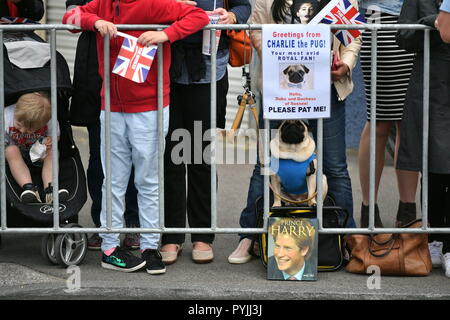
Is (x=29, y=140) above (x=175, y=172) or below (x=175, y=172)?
above

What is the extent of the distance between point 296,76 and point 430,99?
0.81m

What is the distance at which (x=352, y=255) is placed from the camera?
593cm

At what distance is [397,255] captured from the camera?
5.79m

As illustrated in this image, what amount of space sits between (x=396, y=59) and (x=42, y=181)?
7.99ft

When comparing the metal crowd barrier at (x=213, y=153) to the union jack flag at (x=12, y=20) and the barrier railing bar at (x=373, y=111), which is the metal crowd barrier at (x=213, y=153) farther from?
the union jack flag at (x=12, y=20)

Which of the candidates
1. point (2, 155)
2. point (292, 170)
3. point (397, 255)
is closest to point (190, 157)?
point (292, 170)

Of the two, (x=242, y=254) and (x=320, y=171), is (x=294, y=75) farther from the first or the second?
(x=242, y=254)

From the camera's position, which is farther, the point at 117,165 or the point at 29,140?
the point at 29,140

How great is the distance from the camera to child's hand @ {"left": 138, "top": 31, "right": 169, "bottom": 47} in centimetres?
553

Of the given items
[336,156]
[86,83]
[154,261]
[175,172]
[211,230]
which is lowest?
[154,261]

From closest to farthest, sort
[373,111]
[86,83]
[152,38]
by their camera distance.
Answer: [152,38] < [373,111] < [86,83]

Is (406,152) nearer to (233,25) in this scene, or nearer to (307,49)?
(307,49)

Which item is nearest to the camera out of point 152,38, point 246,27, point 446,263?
point 152,38

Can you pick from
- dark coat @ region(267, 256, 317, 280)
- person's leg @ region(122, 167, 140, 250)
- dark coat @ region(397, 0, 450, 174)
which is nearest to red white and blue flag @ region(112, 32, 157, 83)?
person's leg @ region(122, 167, 140, 250)
